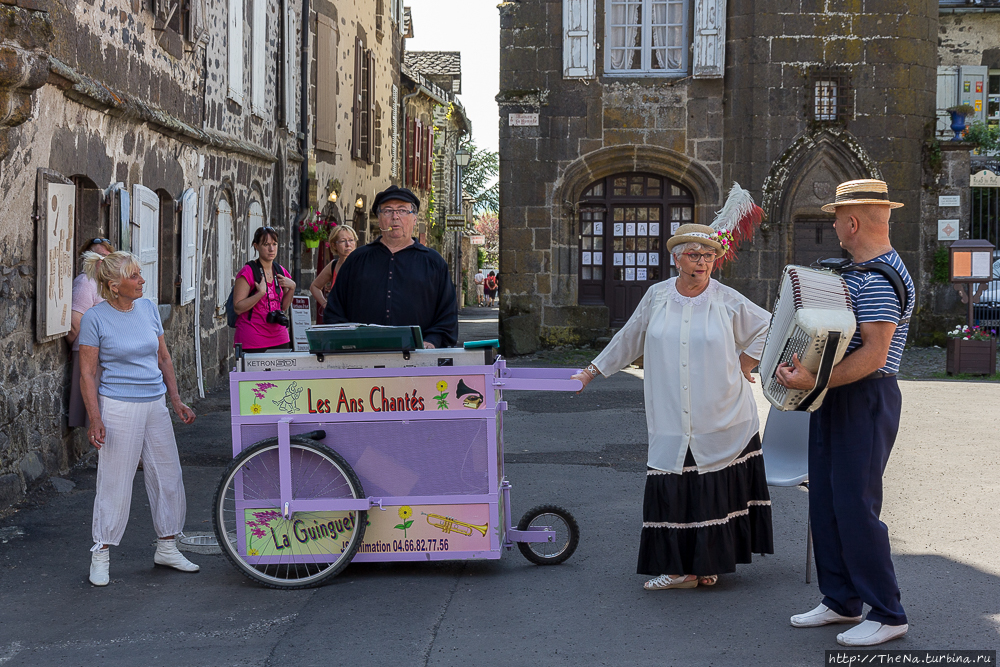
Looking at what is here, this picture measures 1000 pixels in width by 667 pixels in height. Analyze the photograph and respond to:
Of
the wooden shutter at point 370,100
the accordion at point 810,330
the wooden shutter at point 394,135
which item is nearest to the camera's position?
the accordion at point 810,330

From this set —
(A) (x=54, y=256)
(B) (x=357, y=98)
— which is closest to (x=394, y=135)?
(B) (x=357, y=98)

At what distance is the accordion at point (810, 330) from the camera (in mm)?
4117

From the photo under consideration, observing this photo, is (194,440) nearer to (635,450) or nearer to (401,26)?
(635,450)

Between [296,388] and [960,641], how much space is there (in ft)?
9.98

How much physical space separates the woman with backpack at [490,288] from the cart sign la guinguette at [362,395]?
3680cm

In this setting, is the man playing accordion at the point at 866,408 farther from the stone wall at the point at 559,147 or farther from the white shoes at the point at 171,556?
the stone wall at the point at 559,147

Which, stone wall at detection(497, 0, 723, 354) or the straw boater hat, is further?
stone wall at detection(497, 0, 723, 354)

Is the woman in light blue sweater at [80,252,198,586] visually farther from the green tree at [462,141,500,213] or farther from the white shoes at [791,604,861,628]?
the green tree at [462,141,500,213]

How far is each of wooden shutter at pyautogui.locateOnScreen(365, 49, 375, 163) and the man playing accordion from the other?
1963 centimetres

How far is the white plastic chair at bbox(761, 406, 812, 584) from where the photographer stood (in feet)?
17.3

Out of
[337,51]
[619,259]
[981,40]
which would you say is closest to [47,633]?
[619,259]

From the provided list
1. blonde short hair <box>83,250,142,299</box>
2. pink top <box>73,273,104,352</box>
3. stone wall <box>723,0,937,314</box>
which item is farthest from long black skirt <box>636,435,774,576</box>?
stone wall <box>723,0,937,314</box>

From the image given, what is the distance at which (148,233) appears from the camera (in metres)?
10.3

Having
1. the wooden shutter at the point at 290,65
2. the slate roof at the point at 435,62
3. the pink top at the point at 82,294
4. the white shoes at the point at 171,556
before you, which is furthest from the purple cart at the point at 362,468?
the slate roof at the point at 435,62
